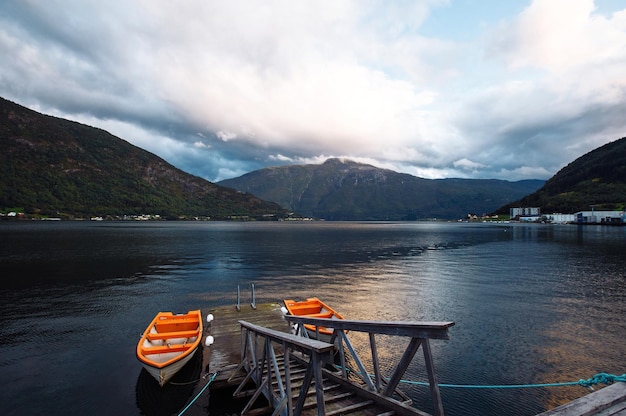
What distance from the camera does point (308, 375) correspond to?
8859 millimetres

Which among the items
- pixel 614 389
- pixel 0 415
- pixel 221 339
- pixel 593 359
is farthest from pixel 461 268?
pixel 0 415

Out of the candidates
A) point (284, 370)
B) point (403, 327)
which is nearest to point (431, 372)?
point (403, 327)

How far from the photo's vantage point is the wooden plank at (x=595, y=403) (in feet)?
18.3

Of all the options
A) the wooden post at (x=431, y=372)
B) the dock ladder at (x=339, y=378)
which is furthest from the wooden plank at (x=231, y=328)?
the wooden post at (x=431, y=372)

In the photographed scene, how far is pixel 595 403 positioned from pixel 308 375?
239 inches

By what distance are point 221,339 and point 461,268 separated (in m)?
47.6

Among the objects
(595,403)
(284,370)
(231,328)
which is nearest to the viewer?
(595,403)

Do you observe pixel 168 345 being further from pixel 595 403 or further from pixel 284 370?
pixel 595 403

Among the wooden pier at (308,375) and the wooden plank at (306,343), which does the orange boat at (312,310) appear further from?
the wooden plank at (306,343)

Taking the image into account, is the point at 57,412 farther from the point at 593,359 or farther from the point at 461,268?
the point at 461,268

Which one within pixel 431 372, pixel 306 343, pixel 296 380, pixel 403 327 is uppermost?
pixel 403 327

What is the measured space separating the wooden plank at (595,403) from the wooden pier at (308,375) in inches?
83.8

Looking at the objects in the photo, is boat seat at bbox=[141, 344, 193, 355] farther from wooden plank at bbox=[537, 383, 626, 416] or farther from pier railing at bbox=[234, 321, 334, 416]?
wooden plank at bbox=[537, 383, 626, 416]

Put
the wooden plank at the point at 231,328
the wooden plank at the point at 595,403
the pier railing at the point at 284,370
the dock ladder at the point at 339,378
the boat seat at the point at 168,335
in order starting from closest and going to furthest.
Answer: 1. the wooden plank at the point at 595,403
2. the dock ladder at the point at 339,378
3. the pier railing at the point at 284,370
4. the wooden plank at the point at 231,328
5. the boat seat at the point at 168,335
